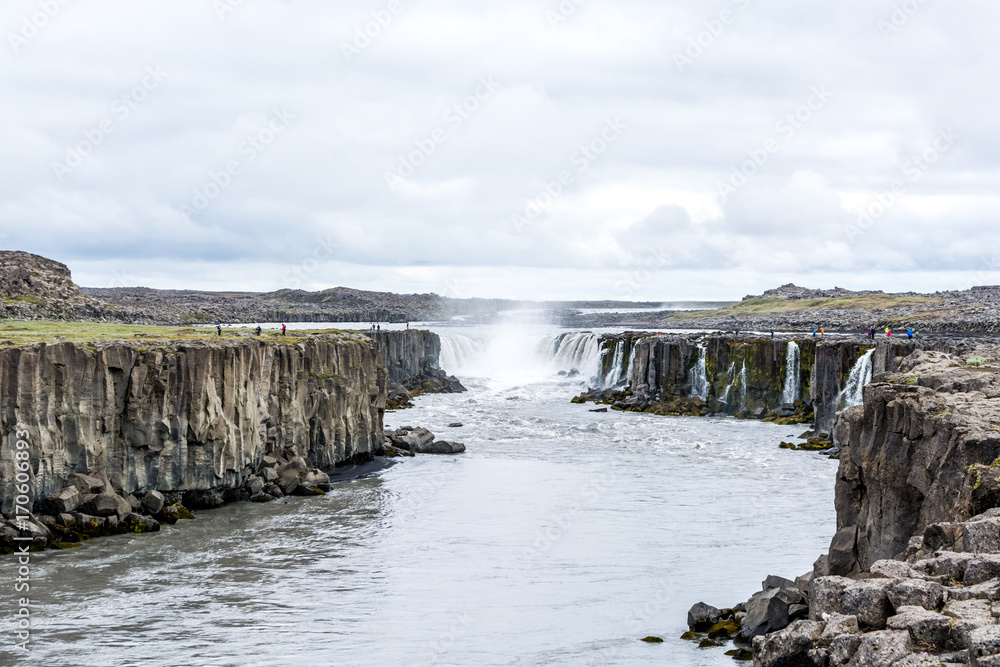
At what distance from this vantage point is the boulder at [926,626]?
11523mm

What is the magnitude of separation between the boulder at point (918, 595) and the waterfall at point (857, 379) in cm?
5093

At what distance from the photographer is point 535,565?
101 ft

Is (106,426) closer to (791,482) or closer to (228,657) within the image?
(228,657)

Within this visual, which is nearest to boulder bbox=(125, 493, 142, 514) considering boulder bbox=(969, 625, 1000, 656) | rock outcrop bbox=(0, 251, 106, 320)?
boulder bbox=(969, 625, 1000, 656)

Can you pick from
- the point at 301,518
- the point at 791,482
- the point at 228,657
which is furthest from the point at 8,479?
the point at 791,482

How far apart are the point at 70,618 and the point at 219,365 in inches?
638

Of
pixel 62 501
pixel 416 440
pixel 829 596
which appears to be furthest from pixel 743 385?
pixel 829 596

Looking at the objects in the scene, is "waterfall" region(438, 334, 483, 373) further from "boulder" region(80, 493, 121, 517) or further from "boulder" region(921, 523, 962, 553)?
"boulder" region(921, 523, 962, 553)

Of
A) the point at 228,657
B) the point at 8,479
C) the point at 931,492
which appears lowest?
the point at 228,657

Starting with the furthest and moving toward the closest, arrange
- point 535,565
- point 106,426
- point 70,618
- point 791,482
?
1. point 791,482
2. point 106,426
3. point 535,565
4. point 70,618

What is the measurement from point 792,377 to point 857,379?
34.4 ft

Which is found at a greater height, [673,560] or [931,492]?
[931,492]

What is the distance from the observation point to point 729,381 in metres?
76.0

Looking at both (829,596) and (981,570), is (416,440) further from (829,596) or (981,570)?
(981,570)
